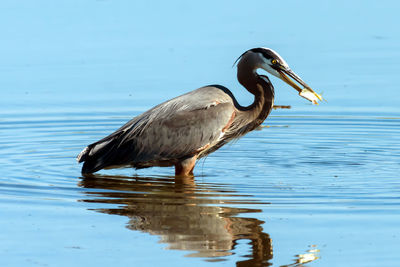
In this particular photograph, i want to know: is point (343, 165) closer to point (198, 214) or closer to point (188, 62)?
point (198, 214)

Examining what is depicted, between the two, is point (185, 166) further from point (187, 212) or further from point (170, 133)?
point (187, 212)

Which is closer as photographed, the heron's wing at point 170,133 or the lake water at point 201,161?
the lake water at point 201,161

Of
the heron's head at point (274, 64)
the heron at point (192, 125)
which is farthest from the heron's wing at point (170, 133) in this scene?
the heron's head at point (274, 64)

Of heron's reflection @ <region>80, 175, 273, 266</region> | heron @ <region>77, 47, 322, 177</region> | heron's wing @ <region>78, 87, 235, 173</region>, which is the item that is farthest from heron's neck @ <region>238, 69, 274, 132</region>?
heron's reflection @ <region>80, 175, 273, 266</region>

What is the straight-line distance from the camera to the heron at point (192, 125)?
A: 10.2 meters

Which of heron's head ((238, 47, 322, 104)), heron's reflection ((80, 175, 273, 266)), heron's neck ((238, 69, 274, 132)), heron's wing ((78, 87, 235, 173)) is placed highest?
heron's head ((238, 47, 322, 104))

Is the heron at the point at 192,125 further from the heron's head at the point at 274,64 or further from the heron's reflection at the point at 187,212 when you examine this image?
the heron's reflection at the point at 187,212

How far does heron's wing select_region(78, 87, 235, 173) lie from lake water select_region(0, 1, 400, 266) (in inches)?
10.6

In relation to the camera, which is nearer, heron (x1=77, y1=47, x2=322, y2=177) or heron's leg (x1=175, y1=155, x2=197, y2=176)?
heron (x1=77, y1=47, x2=322, y2=177)

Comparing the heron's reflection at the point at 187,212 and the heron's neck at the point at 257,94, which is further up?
the heron's neck at the point at 257,94

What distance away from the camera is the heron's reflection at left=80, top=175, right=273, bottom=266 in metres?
7.30

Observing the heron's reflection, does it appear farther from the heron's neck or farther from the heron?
the heron's neck

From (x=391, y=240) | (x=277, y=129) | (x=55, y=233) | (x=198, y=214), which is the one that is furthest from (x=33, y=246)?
(x=277, y=129)

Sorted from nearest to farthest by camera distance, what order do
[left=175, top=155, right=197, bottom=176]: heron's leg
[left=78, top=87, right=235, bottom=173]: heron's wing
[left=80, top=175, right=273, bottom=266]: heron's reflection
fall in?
[left=80, top=175, right=273, bottom=266]: heron's reflection
[left=78, top=87, right=235, bottom=173]: heron's wing
[left=175, top=155, right=197, bottom=176]: heron's leg
